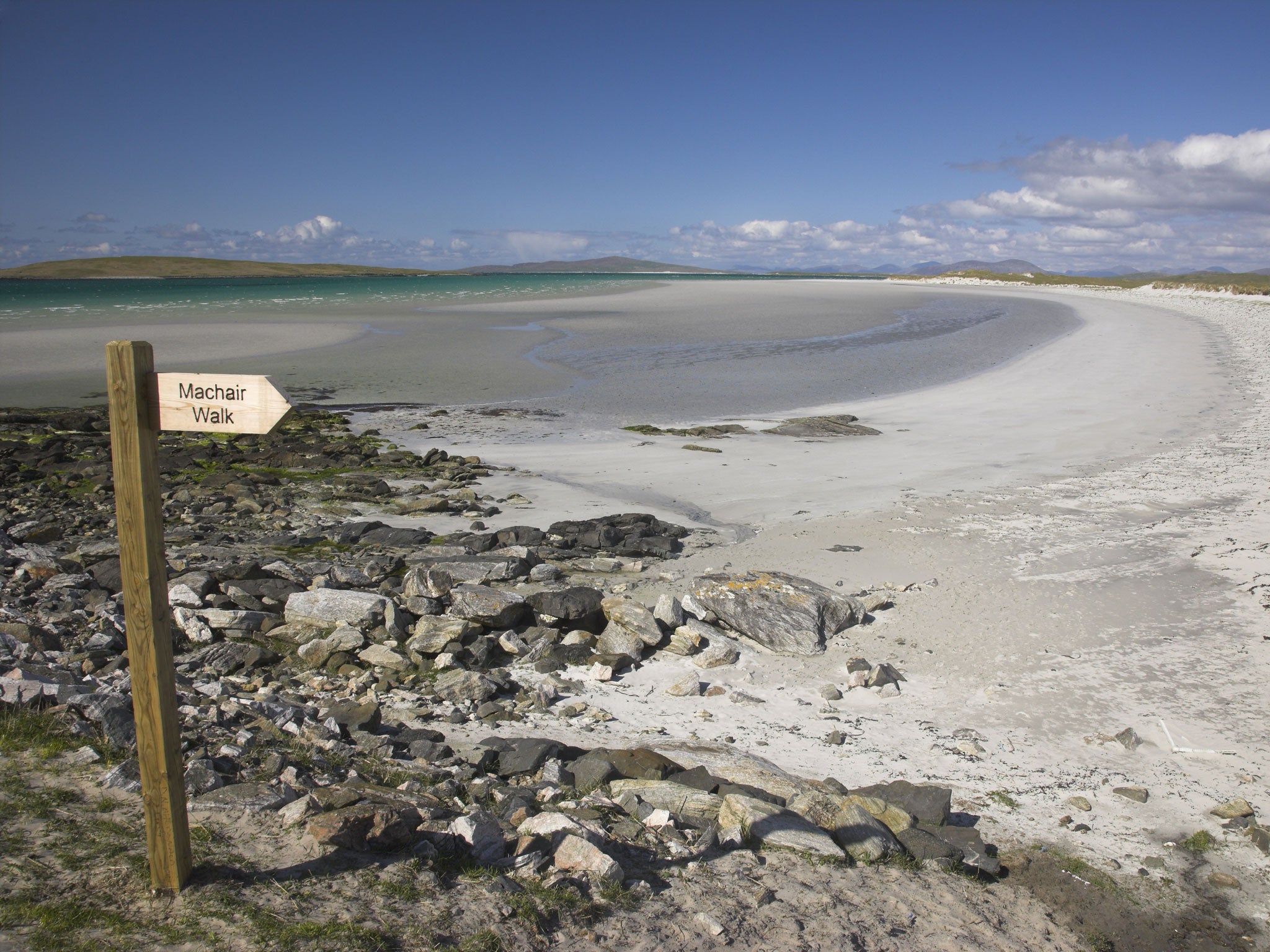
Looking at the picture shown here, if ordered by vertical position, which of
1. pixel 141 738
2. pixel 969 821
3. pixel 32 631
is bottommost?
pixel 969 821

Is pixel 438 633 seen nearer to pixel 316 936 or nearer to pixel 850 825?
pixel 316 936

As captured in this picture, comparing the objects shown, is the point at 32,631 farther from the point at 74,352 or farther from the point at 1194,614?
the point at 74,352

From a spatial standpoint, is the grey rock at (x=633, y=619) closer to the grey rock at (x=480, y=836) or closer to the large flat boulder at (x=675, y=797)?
the large flat boulder at (x=675, y=797)

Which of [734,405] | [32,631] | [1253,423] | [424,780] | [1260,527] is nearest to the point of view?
[424,780]

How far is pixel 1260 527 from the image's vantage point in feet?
29.5

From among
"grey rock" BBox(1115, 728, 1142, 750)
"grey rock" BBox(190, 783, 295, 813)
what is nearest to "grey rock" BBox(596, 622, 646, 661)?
"grey rock" BBox(190, 783, 295, 813)

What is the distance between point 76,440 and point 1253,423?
20119 millimetres

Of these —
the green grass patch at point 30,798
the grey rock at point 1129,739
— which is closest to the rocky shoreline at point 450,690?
the green grass patch at point 30,798

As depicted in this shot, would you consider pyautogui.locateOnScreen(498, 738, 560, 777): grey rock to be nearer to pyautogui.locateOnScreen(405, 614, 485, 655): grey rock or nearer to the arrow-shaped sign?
pyautogui.locateOnScreen(405, 614, 485, 655): grey rock

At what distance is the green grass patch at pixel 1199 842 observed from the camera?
14.2 ft

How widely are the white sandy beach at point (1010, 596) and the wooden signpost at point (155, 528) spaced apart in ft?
9.23

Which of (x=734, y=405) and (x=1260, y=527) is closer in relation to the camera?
(x=1260, y=527)

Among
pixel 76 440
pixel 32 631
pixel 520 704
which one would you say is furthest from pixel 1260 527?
pixel 76 440

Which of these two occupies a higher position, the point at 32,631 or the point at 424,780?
the point at 32,631
